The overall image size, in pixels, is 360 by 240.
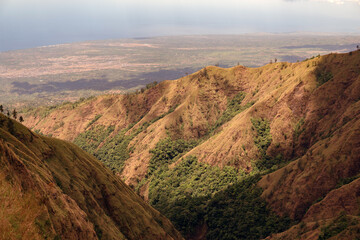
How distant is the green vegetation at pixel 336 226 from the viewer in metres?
47.2

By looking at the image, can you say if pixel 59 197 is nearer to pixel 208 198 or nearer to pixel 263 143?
pixel 208 198

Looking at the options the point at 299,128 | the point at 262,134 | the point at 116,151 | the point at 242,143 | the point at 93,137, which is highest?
the point at 299,128

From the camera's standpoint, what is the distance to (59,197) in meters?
39.1

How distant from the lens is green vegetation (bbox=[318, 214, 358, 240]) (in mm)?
47216

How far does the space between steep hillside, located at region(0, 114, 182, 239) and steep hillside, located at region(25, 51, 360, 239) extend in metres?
25.6

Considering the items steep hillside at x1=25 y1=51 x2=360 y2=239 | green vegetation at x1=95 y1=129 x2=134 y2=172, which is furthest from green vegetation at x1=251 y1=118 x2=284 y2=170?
green vegetation at x1=95 y1=129 x2=134 y2=172

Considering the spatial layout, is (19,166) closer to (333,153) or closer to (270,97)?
(333,153)

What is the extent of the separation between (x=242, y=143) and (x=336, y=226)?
185ft

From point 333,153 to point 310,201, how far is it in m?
11.8

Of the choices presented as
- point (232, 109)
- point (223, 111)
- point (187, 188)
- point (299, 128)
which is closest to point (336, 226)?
point (299, 128)

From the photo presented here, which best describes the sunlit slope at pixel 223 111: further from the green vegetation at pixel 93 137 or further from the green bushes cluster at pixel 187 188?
the green bushes cluster at pixel 187 188

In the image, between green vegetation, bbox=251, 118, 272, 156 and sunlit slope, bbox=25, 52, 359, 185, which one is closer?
sunlit slope, bbox=25, 52, 359, 185

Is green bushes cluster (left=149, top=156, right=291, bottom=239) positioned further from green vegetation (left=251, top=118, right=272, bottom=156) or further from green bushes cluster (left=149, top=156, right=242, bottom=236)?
green vegetation (left=251, top=118, right=272, bottom=156)

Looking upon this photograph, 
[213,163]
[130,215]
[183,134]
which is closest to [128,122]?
[183,134]
